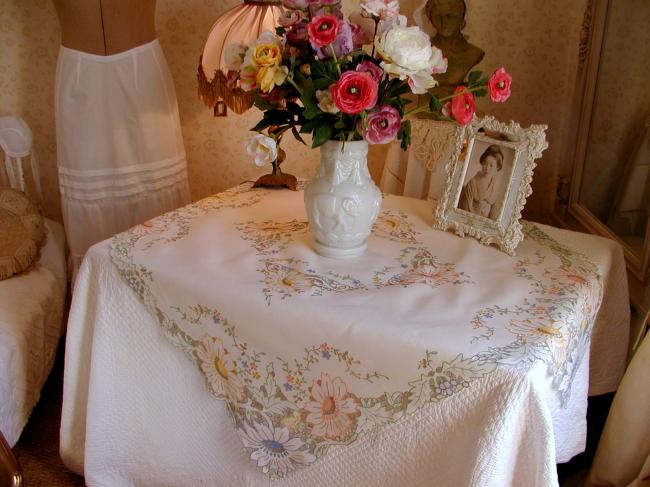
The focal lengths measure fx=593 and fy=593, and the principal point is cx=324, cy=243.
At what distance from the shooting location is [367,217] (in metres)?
1.18

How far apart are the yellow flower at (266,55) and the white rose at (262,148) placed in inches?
5.1

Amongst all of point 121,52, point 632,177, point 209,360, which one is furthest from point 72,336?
point 632,177

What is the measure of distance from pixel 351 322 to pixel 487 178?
1.55 feet

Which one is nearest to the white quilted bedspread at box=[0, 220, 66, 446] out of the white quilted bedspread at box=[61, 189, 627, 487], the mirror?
the white quilted bedspread at box=[61, 189, 627, 487]

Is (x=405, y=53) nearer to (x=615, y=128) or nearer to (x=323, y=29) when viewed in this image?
(x=323, y=29)

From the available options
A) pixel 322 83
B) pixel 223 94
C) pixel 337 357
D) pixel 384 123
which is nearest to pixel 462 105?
pixel 384 123

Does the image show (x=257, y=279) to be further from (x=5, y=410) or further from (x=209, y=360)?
(x=5, y=410)

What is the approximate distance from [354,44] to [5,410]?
3.96 feet

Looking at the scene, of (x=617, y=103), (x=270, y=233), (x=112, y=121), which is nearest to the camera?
(x=270, y=233)

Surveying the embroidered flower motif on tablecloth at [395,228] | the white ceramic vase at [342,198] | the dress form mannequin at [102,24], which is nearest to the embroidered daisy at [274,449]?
the white ceramic vase at [342,198]

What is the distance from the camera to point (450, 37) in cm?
157

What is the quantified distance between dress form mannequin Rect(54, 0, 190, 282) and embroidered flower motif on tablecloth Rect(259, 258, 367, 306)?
0.79m

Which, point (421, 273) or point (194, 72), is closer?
point (421, 273)

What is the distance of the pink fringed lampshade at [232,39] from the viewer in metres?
1.49
